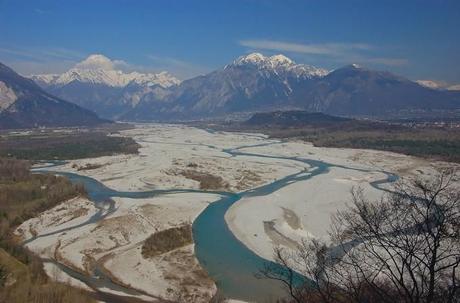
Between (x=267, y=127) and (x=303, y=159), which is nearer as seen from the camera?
(x=303, y=159)

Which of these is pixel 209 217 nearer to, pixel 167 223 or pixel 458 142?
pixel 167 223

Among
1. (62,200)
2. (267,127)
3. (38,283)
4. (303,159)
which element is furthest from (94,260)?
(267,127)

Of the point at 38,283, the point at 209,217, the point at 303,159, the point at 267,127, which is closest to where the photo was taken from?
the point at 38,283

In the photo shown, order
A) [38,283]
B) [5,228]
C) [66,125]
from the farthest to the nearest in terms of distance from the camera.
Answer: [66,125]
[5,228]
[38,283]

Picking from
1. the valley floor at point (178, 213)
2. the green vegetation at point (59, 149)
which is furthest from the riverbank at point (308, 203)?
the green vegetation at point (59, 149)

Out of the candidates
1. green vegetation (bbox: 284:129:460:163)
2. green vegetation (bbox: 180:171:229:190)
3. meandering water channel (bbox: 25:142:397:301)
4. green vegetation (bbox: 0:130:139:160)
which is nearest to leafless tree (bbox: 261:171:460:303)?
meandering water channel (bbox: 25:142:397:301)

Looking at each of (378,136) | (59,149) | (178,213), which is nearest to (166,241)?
(178,213)

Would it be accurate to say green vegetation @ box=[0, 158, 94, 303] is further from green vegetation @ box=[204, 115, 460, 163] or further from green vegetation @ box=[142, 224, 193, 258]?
green vegetation @ box=[204, 115, 460, 163]
